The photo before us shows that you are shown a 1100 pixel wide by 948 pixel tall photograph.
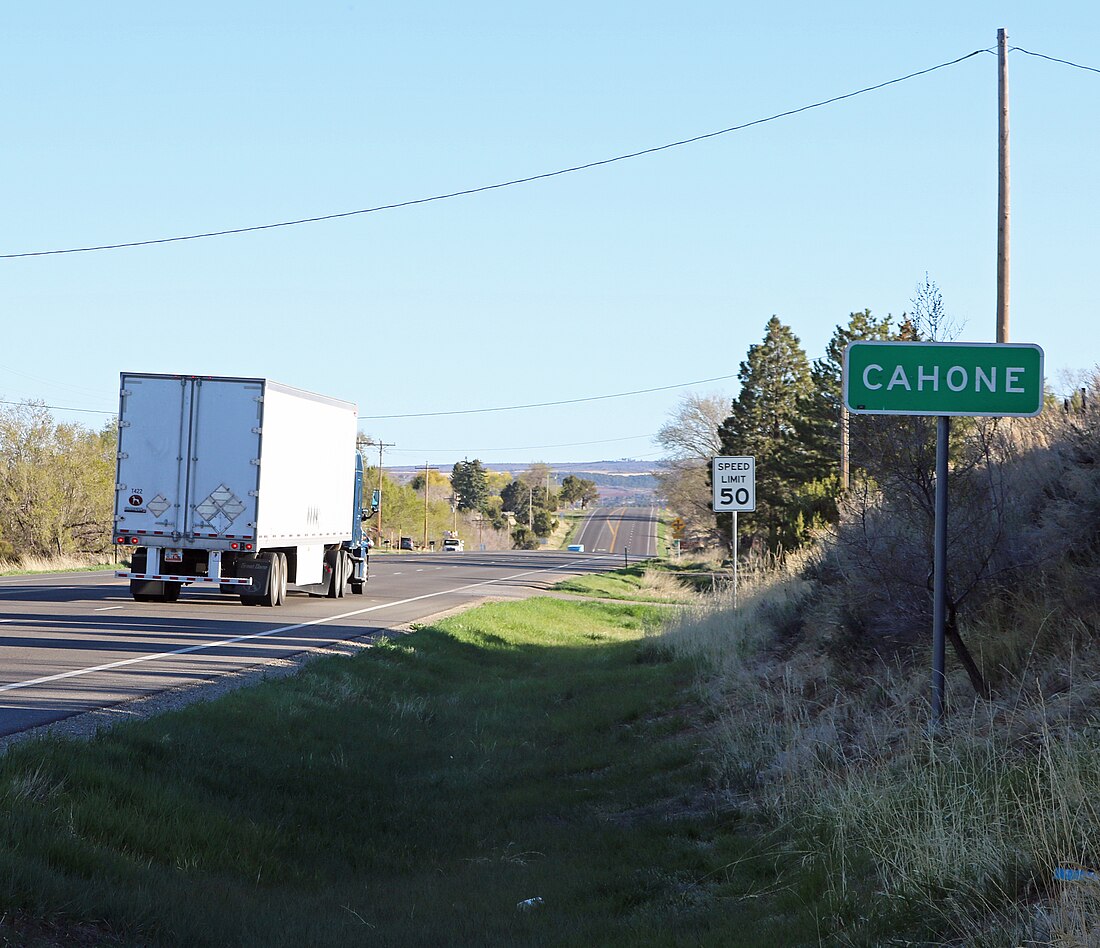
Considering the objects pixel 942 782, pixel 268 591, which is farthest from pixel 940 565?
pixel 268 591

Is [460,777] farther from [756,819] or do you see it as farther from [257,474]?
[257,474]

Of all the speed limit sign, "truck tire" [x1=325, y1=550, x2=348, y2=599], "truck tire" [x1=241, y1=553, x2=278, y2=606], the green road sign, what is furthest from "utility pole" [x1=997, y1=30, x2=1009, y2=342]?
"truck tire" [x1=325, y1=550, x2=348, y2=599]

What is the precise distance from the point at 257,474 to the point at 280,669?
8678 millimetres

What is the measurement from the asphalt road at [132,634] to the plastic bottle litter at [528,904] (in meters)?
4.49

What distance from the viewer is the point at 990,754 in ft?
21.5

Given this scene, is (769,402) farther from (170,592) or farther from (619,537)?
(619,537)

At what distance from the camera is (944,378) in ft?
24.7

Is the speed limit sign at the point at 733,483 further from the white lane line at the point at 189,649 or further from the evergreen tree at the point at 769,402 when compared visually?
the evergreen tree at the point at 769,402

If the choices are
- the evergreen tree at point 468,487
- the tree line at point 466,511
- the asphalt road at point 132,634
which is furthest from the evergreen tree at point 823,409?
the evergreen tree at point 468,487

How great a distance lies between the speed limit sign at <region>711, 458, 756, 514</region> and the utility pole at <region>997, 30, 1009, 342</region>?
6583mm

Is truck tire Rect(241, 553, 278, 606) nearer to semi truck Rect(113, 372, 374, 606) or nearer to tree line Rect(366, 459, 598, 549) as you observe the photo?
semi truck Rect(113, 372, 374, 606)

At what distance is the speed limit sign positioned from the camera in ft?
73.7

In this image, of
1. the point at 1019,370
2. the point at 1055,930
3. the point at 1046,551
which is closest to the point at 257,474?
the point at 1046,551

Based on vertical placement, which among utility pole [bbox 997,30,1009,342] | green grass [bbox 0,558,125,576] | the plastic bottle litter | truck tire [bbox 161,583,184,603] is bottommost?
the plastic bottle litter
